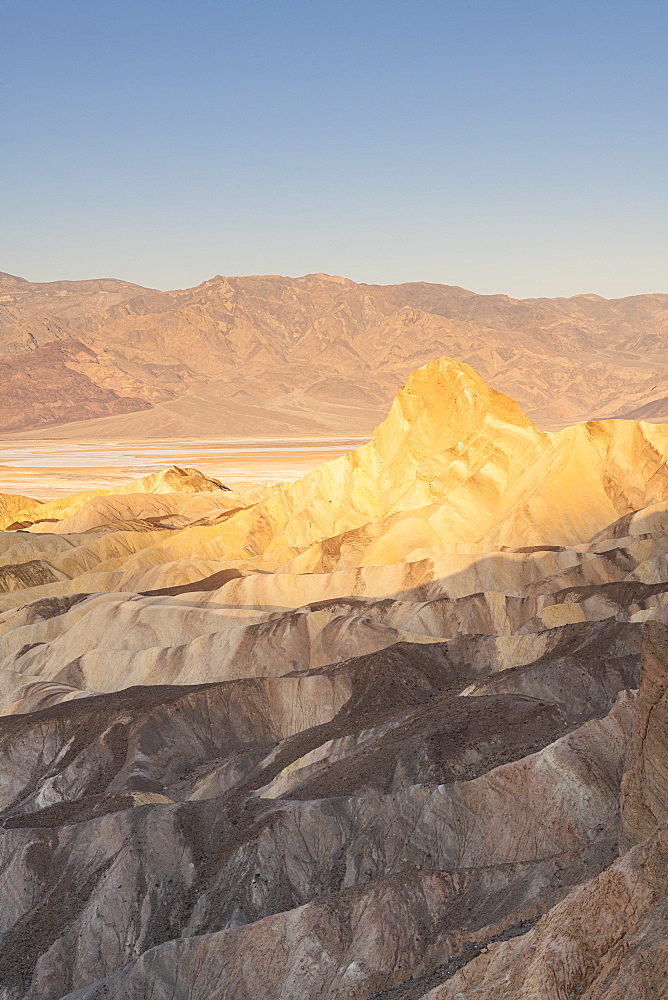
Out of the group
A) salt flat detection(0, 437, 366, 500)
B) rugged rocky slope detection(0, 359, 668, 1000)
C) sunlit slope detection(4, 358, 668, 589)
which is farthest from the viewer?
salt flat detection(0, 437, 366, 500)

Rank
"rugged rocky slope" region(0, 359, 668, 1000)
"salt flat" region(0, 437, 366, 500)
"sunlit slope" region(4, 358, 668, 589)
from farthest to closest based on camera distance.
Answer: "salt flat" region(0, 437, 366, 500), "sunlit slope" region(4, 358, 668, 589), "rugged rocky slope" region(0, 359, 668, 1000)

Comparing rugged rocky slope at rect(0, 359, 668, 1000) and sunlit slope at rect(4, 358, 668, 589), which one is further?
sunlit slope at rect(4, 358, 668, 589)

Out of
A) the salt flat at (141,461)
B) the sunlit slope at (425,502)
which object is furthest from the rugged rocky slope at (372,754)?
the salt flat at (141,461)

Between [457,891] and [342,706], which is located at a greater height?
[457,891]

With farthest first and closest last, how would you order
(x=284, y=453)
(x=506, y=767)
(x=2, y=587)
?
(x=284, y=453) → (x=2, y=587) → (x=506, y=767)

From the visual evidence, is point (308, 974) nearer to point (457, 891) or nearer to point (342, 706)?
point (457, 891)

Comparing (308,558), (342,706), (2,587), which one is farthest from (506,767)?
(2,587)

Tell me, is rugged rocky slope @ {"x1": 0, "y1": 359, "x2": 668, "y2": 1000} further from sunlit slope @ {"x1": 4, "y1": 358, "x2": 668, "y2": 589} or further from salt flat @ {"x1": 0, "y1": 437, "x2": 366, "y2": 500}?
salt flat @ {"x1": 0, "y1": 437, "x2": 366, "y2": 500}

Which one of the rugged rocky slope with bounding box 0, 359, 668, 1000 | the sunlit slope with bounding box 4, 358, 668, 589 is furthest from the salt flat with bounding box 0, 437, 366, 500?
the rugged rocky slope with bounding box 0, 359, 668, 1000

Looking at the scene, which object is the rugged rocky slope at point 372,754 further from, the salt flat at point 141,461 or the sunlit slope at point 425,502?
the salt flat at point 141,461
